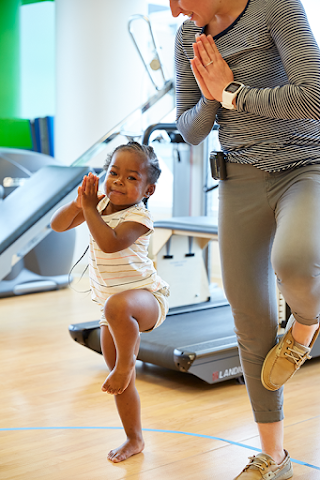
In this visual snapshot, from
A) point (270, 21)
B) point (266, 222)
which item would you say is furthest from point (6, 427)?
point (270, 21)

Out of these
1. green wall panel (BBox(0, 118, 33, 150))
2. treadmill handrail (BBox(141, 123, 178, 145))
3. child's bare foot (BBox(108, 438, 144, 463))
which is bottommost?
child's bare foot (BBox(108, 438, 144, 463))

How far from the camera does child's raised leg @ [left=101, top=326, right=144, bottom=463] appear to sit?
6.12ft

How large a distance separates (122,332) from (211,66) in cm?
77

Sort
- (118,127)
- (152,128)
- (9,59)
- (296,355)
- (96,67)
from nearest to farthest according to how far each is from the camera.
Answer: (296,355) → (152,128) → (118,127) → (96,67) → (9,59)

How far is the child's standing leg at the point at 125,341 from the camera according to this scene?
1684 millimetres

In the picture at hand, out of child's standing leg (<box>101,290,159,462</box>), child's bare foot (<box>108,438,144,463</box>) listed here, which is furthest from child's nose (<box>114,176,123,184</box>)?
child's bare foot (<box>108,438,144,463</box>)

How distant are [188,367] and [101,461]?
806 millimetres

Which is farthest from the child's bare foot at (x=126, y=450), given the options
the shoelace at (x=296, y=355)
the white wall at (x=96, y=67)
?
the white wall at (x=96, y=67)

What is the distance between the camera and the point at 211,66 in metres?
1.55

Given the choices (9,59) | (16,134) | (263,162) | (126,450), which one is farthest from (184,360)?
(9,59)

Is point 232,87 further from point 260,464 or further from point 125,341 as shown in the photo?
point 260,464

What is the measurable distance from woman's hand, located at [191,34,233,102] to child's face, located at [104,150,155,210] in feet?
1.18

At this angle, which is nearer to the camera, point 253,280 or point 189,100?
point 253,280

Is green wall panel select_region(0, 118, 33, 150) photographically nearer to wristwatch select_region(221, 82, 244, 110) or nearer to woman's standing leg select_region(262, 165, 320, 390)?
wristwatch select_region(221, 82, 244, 110)
